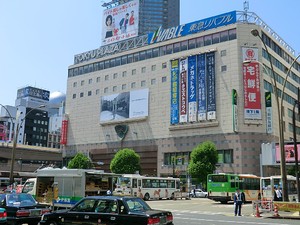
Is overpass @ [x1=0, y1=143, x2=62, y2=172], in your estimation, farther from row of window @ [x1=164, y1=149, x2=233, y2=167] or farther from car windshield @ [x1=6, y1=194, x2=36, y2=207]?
car windshield @ [x1=6, y1=194, x2=36, y2=207]

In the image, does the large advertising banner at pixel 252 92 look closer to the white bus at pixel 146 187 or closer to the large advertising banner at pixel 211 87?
the large advertising banner at pixel 211 87

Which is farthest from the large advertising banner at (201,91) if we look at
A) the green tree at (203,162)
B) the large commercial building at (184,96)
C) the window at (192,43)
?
the green tree at (203,162)

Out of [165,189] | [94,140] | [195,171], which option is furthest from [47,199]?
[94,140]

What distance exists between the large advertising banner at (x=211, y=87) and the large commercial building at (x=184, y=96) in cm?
19

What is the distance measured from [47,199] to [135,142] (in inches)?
2072

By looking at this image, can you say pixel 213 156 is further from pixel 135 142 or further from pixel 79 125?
pixel 79 125

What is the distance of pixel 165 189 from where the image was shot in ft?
160

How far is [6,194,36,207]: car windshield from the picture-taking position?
51.1ft

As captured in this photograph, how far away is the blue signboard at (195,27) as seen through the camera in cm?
7181

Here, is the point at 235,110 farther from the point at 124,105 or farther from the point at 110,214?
the point at 110,214

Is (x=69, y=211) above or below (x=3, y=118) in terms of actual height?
below

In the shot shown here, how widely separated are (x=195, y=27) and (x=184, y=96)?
15.3 m

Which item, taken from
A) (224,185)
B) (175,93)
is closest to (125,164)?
(175,93)

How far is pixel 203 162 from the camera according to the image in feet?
196
